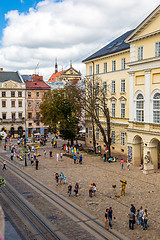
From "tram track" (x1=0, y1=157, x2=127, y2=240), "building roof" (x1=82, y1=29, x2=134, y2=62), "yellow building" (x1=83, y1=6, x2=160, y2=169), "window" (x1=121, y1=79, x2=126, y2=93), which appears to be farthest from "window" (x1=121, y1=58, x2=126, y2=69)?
"tram track" (x1=0, y1=157, x2=127, y2=240)

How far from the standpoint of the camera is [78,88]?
1770 inches

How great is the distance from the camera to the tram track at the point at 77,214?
17.0 meters

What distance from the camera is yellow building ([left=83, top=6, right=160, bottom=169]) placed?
32.5m

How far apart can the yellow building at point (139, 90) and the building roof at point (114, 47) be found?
0.71ft

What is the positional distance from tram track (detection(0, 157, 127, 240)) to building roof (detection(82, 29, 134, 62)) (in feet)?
81.3

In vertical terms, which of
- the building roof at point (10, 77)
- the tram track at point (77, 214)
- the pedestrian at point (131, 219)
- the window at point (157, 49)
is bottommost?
the tram track at point (77, 214)

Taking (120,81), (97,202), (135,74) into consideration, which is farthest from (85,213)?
(120,81)

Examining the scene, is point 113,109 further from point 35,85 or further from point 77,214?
point 35,85

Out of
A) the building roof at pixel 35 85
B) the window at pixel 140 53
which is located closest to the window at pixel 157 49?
the window at pixel 140 53

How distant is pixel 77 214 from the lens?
2023 cm

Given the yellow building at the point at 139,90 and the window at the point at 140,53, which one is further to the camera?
the window at the point at 140,53

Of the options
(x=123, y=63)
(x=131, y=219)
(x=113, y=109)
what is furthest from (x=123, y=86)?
(x=131, y=219)

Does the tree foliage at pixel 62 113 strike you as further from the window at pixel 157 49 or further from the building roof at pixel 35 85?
the building roof at pixel 35 85

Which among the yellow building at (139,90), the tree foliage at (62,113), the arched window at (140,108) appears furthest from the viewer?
the tree foliage at (62,113)
